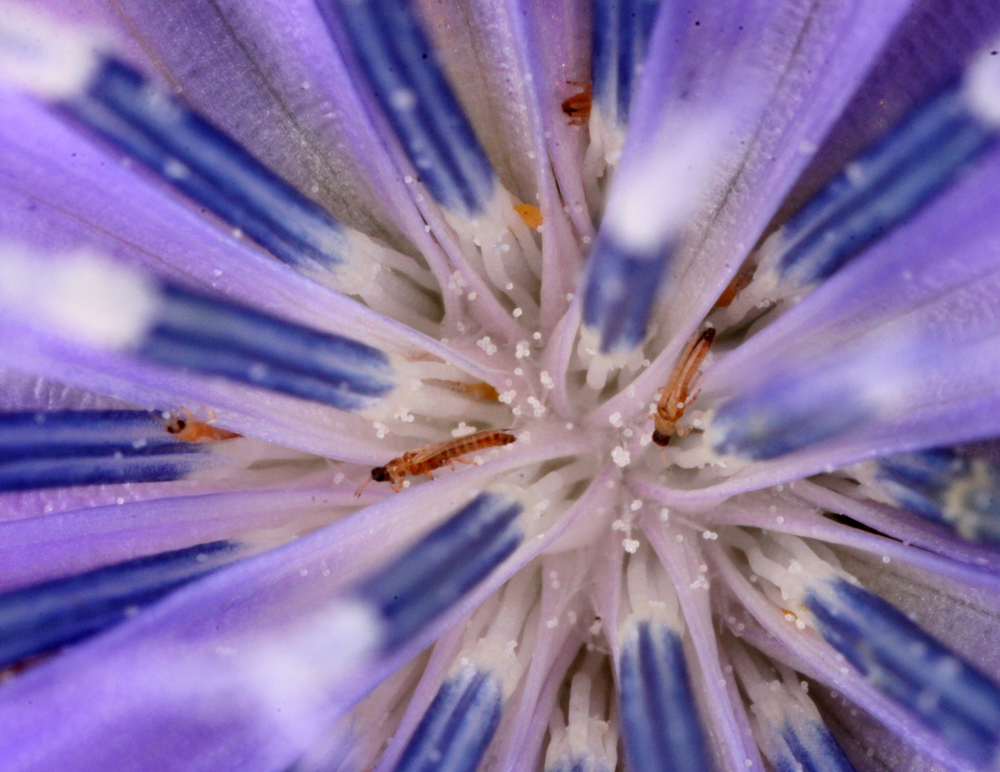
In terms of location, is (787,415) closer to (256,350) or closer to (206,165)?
(256,350)

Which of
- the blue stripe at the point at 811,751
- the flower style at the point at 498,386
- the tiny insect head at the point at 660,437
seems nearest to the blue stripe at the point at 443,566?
the flower style at the point at 498,386

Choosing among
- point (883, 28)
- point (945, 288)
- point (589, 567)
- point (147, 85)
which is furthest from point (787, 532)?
point (147, 85)

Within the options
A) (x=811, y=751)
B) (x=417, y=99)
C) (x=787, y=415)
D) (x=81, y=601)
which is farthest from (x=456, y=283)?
(x=811, y=751)

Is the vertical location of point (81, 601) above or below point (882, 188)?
below

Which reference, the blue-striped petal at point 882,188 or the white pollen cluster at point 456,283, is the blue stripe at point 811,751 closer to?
the blue-striped petal at point 882,188

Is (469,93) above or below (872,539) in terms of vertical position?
above

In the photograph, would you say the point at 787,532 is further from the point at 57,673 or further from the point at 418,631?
the point at 57,673
